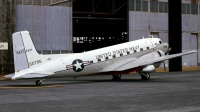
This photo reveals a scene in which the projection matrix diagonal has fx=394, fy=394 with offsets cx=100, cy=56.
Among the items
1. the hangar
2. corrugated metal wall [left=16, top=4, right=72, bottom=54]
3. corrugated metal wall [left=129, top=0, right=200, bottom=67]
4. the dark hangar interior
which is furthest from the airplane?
the dark hangar interior

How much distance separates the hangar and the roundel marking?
65.0 feet

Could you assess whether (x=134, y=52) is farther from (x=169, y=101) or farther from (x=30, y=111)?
(x=30, y=111)

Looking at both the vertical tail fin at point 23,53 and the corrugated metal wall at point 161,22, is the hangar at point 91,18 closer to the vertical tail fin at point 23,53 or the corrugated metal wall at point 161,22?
the corrugated metal wall at point 161,22

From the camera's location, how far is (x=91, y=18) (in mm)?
67375

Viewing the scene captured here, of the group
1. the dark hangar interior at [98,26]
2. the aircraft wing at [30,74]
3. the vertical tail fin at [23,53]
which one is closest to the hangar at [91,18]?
the dark hangar interior at [98,26]

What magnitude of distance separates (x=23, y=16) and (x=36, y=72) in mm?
23656

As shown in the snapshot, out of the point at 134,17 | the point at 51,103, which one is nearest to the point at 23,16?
Answer: the point at 134,17

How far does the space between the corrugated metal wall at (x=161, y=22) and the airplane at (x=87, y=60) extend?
857 inches

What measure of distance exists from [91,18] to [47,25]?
1222 cm

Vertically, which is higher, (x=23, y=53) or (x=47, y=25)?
(x=47, y=25)

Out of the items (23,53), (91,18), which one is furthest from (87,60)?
(91,18)

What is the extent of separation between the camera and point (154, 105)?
19.6 meters

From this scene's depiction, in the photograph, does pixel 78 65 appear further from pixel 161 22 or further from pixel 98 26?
pixel 98 26

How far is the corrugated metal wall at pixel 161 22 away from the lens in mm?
66750
